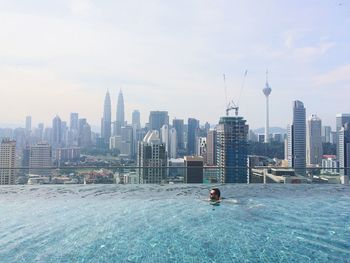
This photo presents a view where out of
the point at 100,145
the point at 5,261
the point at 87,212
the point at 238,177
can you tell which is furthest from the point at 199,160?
the point at 100,145

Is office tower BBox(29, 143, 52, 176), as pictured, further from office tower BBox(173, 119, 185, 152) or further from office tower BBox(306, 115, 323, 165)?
office tower BBox(306, 115, 323, 165)

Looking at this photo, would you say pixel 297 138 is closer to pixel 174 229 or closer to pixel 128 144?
pixel 128 144

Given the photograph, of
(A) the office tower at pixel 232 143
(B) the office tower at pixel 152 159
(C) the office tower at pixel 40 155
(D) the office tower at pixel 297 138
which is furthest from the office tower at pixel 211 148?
(C) the office tower at pixel 40 155

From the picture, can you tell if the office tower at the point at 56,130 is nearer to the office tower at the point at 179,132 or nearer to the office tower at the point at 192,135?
the office tower at the point at 179,132

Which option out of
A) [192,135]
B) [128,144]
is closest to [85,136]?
[128,144]

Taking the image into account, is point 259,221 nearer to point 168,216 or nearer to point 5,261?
point 168,216

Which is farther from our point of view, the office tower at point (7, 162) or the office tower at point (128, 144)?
the office tower at point (128, 144)

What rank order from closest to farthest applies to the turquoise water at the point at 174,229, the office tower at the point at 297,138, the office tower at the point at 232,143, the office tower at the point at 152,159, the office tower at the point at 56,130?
the turquoise water at the point at 174,229 → the office tower at the point at 152,159 → the office tower at the point at 232,143 → the office tower at the point at 297,138 → the office tower at the point at 56,130
